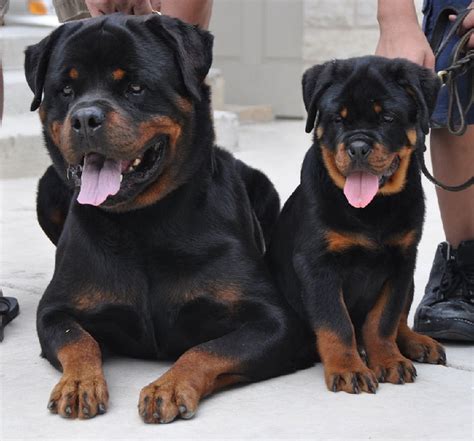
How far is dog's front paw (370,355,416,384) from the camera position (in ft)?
10.7

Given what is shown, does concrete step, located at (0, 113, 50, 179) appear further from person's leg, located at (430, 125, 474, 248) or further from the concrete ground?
person's leg, located at (430, 125, 474, 248)

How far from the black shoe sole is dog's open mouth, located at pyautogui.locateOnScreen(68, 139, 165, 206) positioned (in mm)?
1192

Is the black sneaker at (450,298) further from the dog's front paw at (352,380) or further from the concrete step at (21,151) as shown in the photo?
the concrete step at (21,151)

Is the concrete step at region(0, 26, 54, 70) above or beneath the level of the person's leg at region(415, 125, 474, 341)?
beneath

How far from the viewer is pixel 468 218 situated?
13.2 feet

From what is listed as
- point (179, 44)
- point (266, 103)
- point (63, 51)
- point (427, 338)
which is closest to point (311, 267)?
point (427, 338)

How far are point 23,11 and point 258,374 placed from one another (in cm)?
727

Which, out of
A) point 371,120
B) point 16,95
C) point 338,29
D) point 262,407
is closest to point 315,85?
point 371,120

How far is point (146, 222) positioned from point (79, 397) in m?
0.64

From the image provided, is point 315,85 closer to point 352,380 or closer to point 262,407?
point 352,380

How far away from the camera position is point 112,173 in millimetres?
3223

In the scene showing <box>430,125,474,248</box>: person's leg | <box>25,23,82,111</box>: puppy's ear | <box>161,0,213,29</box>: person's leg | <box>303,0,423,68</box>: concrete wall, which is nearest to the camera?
<box>25,23,82,111</box>: puppy's ear

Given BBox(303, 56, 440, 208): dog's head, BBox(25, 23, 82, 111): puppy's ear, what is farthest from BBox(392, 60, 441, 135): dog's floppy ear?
BBox(25, 23, 82, 111): puppy's ear

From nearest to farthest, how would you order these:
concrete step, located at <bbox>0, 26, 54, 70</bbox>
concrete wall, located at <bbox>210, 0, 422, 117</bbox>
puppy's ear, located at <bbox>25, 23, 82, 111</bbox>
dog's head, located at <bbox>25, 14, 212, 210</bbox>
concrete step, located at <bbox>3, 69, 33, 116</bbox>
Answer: dog's head, located at <bbox>25, 14, 212, 210</bbox>
puppy's ear, located at <bbox>25, 23, 82, 111</bbox>
concrete step, located at <bbox>3, 69, 33, 116</bbox>
concrete step, located at <bbox>0, 26, 54, 70</bbox>
concrete wall, located at <bbox>210, 0, 422, 117</bbox>
